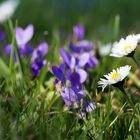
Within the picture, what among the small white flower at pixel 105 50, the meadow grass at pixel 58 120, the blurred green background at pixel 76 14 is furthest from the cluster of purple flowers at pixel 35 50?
the blurred green background at pixel 76 14

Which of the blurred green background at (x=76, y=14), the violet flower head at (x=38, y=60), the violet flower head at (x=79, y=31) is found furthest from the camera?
the blurred green background at (x=76, y=14)

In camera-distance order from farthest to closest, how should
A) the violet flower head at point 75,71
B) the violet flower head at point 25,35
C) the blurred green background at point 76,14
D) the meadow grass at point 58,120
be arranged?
the blurred green background at point 76,14 < the violet flower head at point 25,35 < the violet flower head at point 75,71 < the meadow grass at point 58,120

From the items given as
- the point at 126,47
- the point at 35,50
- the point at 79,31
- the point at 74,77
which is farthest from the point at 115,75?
the point at 79,31

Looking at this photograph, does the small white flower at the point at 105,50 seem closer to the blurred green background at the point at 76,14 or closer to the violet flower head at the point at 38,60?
the violet flower head at the point at 38,60

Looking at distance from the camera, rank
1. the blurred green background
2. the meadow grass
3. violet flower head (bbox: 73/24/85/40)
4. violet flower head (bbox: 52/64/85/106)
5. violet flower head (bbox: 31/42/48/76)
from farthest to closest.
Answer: the blurred green background
violet flower head (bbox: 73/24/85/40)
violet flower head (bbox: 31/42/48/76)
violet flower head (bbox: 52/64/85/106)
the meadow grass

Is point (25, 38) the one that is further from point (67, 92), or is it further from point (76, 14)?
point (76, 14)

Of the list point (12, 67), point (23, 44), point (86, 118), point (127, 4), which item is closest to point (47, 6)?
point (127, 4)

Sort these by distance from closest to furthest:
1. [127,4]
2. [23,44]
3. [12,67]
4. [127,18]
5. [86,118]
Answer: [86,118]
[12,67]
[23,44]
[127,18]
[127,4]

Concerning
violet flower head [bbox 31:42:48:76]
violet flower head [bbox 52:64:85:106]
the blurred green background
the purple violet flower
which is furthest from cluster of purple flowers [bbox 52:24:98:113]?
the blurred green background

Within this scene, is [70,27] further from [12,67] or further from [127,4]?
[12,67]

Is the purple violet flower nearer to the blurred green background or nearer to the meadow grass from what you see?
the meadow grass

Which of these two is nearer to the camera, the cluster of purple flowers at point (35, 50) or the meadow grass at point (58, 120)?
the meadow grass at point (58, 120)
